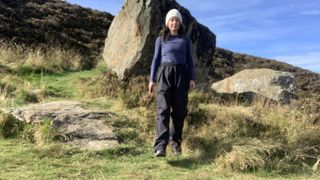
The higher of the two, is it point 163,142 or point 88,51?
point 88,51

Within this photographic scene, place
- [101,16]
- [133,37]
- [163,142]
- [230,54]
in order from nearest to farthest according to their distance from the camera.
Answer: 1. [163,142]
2. [133,37]
3. [101,16]
4. [230,54]

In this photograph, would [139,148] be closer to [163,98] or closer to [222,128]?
[163,98]

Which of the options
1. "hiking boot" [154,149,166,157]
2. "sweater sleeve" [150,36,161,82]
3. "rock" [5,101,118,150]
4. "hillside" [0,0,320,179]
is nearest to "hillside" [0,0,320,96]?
"hillside" [0,0,320,179]

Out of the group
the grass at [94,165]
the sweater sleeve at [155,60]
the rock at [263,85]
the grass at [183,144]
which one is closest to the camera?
the grass at [94,165]

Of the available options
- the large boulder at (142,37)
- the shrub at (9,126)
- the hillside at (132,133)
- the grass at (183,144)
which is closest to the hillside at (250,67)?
the large boulder at (142,37)

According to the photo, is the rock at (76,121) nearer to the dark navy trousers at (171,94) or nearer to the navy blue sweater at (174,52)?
the dark navy trousers at (171,94)

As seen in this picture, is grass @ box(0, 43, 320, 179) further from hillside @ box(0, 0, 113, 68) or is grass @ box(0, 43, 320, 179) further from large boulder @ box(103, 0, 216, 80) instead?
hillside @ box(0, 0, 113, 68)

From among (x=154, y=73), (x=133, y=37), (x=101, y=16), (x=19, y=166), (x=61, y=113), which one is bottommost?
(x=19, y=166)

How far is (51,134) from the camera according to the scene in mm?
8148

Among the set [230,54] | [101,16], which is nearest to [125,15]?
[101,16]

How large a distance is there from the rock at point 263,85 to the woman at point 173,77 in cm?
487

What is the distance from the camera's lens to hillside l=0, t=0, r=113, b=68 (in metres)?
19.7

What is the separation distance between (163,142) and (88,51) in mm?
12471

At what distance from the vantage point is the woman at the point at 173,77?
7.86 meters
